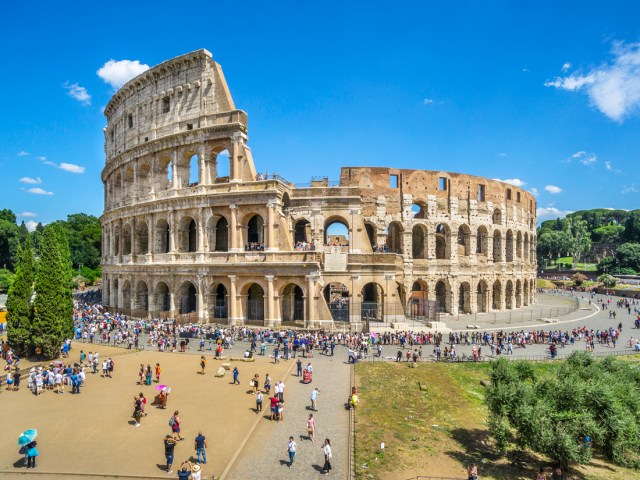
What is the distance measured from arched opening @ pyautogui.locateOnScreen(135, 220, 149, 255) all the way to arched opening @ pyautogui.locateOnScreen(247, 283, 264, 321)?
12430 millimetres

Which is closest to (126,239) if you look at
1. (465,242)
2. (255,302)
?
(255,302)

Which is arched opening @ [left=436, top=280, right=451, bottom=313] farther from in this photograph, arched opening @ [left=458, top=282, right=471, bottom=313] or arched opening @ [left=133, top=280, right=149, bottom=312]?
arched opening @ [left=133, top=280, right=149, bottom=312]

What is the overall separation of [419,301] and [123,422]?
27.8m

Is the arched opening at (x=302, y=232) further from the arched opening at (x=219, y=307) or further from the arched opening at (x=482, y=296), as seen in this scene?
the arched opening at (x=482, y=296)

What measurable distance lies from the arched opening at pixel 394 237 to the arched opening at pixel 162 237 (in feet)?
70.7

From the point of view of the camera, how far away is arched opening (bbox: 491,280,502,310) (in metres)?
46.0

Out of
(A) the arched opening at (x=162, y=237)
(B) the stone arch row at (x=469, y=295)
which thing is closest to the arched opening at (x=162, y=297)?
(A) the arched opening at (x=162, y=237)

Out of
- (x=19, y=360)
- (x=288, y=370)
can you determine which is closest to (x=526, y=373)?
(x=288, y=370)

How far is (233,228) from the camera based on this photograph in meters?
32.6

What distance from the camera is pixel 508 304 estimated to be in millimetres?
47531

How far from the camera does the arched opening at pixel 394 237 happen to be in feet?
Answer: 135

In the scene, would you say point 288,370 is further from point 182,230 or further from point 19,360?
point 182,230

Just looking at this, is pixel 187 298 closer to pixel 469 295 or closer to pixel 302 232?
pixel 302 232

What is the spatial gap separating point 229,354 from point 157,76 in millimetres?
27221
